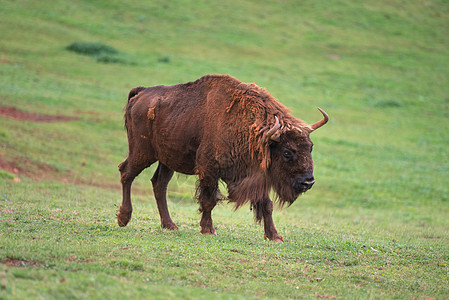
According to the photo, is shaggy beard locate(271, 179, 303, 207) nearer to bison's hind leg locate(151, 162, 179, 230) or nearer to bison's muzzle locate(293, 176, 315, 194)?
bison's muzzle locate(293, 176, 315, 194)

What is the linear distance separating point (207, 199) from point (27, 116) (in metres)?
13.1

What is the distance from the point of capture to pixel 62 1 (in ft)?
143

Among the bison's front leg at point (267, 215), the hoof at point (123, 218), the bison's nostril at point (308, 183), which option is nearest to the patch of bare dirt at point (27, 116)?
the hoof at point (123, 218)

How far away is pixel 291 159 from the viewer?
28.6ft

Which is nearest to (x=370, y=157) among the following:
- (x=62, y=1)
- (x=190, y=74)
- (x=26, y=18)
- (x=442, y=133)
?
(x=442, y=133)

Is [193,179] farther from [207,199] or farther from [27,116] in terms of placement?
[207,199]

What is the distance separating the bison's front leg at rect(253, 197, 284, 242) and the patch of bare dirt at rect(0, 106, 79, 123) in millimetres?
13096

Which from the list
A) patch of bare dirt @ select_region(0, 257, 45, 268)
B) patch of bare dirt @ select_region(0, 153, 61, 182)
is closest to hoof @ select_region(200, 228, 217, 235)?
patch of bare dirt @ select_region(0, 257, 45, 268)

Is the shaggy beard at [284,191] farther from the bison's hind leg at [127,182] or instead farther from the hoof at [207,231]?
the bison's hind leg at [127,182]

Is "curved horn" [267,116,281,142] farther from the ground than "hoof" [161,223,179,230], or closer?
farther from the ground

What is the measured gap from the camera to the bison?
872cm

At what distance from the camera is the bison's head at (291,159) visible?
28.2ft

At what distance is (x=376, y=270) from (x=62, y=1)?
41041 mm

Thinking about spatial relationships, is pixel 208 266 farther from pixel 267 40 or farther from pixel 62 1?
pixel 62 1
